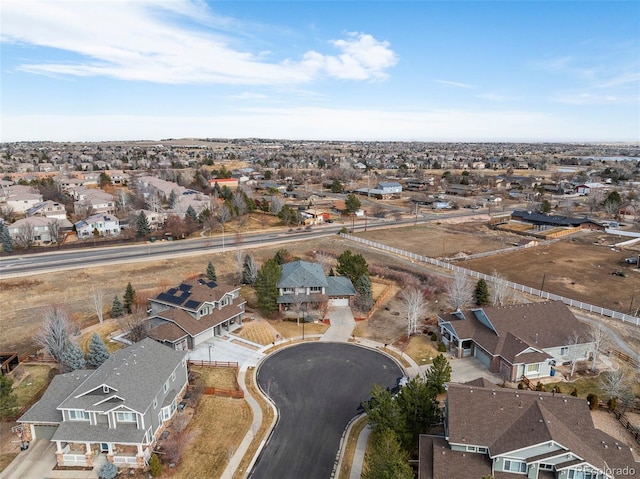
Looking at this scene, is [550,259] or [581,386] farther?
[550,259]

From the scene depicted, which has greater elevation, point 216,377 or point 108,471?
point 108,471

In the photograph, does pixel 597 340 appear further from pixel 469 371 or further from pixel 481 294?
pixel 481 294

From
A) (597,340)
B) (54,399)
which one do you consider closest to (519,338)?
(597,340)

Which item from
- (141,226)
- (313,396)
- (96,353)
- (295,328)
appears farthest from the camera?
(141,226)

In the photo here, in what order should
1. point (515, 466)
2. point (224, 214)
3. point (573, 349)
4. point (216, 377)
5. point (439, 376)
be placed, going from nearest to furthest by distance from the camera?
1. point (515, 466)
2. point (439, 376)
3. point (216, 377)
4. point (573, 349)
5. point (224, 214)

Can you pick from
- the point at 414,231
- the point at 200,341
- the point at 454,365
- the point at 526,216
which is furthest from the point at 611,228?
the point at 200,341

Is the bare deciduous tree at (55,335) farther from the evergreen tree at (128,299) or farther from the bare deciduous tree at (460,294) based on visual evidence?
the bare deciduous tree at (460,294)

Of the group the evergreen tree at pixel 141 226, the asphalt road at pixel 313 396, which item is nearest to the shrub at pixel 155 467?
the asphalt road at pixel 313 396

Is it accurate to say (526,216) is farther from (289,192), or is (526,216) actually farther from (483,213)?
(289,192)
